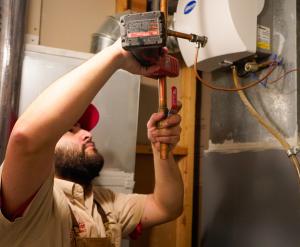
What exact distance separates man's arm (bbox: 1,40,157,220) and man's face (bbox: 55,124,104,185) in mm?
430

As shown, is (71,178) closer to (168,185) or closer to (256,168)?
(168,185)

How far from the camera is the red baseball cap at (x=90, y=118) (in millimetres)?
1301

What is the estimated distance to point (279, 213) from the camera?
3.45 feet

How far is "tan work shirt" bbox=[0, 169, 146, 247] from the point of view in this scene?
0.79 metres

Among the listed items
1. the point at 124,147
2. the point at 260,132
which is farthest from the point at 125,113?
the point at 260,132

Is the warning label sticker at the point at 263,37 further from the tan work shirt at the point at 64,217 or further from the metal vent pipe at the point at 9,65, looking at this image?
the metal vent pipe at the point at 9,65

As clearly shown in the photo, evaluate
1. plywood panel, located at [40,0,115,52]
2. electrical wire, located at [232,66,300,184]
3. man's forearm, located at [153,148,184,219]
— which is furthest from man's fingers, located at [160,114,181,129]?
plywood panel, located at [40,0,115,52]

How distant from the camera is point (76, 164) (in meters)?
1.17

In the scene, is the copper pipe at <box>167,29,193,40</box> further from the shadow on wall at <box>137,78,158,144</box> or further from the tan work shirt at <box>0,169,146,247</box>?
the shadow on wall at <box>137,78,158,144</box>

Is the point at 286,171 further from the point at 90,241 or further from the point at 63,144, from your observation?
the point at 63,144

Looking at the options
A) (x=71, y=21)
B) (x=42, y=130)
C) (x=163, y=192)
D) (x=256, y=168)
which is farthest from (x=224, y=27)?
(x=71, y=21)

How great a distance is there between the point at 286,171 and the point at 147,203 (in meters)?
0.52

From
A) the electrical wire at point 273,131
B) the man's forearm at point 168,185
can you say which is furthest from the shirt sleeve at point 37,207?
the electrical wire at point 273,131

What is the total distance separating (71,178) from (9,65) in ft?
1.63
